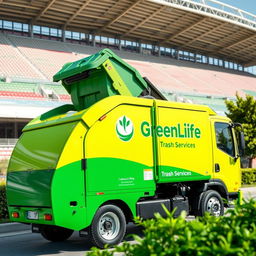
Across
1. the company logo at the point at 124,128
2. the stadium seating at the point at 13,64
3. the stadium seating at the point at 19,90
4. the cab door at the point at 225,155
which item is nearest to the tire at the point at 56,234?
the company logo at the point at 124,128

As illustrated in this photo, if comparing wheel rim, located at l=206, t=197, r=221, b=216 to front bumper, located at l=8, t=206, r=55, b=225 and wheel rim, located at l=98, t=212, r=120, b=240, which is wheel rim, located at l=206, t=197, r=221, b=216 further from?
front bumper, located at l=8, t=206, r=55, b=225

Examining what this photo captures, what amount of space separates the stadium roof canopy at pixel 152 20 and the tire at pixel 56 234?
3625 cm

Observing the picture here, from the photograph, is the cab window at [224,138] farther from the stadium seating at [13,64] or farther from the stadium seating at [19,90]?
the stadium seating at [13,64]

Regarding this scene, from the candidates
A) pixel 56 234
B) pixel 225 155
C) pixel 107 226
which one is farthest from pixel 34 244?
pixel 225 155

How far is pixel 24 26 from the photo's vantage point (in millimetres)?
45625

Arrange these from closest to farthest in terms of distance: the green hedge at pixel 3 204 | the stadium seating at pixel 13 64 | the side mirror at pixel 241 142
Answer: the side mirror at pixel 241 142
the green hedge at pixel 3 204
the stadium seating at pixel 13 64

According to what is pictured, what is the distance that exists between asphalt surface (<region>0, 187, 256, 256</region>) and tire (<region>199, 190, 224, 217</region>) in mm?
1463

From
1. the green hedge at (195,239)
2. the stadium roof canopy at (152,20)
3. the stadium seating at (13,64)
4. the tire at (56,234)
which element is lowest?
the tire at (56,234)

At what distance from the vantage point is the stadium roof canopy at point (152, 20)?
43281 mm

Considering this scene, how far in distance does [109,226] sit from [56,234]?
4.97ft

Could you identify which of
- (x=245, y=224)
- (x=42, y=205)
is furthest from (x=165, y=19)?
(x=245, y=224)

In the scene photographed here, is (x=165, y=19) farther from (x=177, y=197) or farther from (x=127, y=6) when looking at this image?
(x=177, y=197)

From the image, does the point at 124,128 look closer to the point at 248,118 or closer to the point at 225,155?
the point at 225,155

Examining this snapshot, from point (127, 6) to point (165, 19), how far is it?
6524mm
